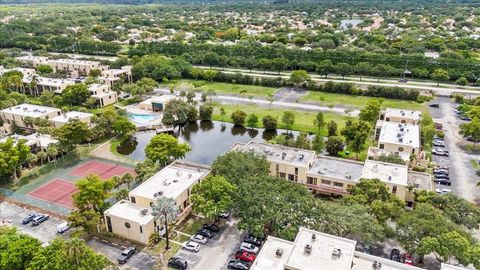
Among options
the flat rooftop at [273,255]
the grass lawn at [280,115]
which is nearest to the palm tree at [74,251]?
the flat rooftop at [273,255]

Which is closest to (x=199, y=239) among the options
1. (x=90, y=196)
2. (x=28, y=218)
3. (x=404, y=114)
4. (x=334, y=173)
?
(x=90, y=196)

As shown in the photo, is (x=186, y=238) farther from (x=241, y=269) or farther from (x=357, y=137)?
(x=357, y=137)

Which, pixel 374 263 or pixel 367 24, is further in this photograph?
pixel 367 24

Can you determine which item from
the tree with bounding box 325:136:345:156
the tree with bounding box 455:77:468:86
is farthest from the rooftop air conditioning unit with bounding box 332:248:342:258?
the tree with bounding box 455:77:468:86

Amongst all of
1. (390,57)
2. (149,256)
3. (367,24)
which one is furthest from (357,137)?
(367,24)

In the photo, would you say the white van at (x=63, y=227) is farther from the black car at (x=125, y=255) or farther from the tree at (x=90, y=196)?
the black car at (x=125, y=255)
